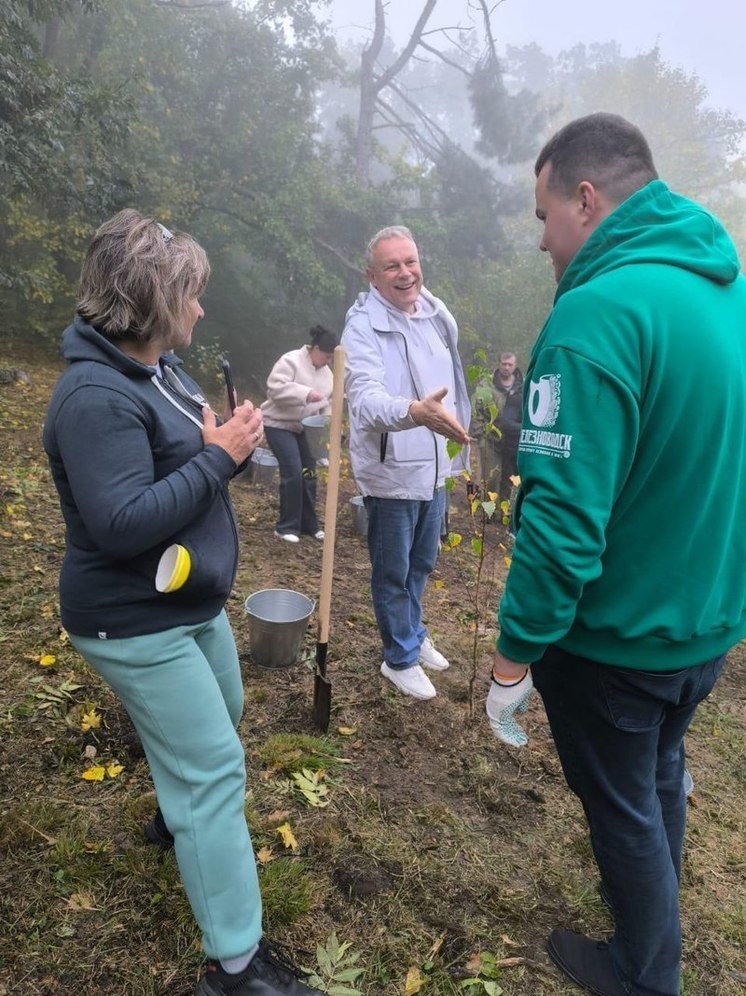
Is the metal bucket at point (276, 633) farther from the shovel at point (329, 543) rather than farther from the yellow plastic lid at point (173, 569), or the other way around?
the yellow plastic lid at point (173, 569)

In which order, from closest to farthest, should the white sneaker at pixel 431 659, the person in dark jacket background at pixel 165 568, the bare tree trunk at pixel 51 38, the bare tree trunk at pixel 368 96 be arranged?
the person in dark jacket background at pixel 165 568 → the white sneaker at pixel 431 659 → the bare tree trunk at pixel 51 38 → the bare tree trunk at pixel 368 96

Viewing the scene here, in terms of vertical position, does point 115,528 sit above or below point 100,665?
above

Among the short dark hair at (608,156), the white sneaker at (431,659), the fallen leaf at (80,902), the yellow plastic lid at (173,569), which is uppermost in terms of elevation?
the short dark hair at (608,156)

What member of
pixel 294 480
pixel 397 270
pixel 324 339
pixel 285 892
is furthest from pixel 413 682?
pixel 324 339

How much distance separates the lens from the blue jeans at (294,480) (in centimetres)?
606

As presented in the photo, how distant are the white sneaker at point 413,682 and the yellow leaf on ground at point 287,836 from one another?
3.82 ft

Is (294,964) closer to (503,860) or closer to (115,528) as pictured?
(503,860)

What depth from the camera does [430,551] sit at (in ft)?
→ 11.5

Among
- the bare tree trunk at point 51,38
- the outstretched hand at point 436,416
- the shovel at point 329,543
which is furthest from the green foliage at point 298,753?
the bare tree trunk at point 51,38

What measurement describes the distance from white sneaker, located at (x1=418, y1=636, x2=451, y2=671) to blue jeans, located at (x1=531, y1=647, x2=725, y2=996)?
2057 mm

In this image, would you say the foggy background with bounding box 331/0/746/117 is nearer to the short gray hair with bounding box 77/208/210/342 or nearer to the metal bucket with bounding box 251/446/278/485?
the metal bucket with bounding box 251/446/278/485

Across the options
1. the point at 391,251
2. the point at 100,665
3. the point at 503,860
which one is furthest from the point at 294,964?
the point at 391,251

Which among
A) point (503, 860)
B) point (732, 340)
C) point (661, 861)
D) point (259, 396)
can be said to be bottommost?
point (259, 396)

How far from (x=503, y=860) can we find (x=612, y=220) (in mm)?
2239
